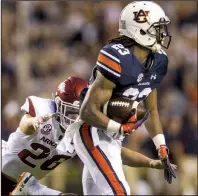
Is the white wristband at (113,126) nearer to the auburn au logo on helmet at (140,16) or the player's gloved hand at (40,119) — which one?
the player's gloved hand at (40,119)

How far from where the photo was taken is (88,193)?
4848 mm

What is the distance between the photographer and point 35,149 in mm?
5324

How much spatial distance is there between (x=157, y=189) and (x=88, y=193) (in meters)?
2.82

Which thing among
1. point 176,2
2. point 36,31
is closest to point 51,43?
point 36,31

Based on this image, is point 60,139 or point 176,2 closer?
point 60,139

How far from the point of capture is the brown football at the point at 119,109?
182 inches

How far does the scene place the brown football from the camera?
182 inches

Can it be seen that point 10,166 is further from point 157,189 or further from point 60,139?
point 157,189

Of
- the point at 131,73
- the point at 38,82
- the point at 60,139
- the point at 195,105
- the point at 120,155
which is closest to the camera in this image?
the point at 131,73

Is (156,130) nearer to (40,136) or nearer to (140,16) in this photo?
(140,16)

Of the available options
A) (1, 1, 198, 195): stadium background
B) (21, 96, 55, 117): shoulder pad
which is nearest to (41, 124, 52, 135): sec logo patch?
(21, 96, 55, 117): shoulder pad

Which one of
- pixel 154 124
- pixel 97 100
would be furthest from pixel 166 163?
pixel 97 100

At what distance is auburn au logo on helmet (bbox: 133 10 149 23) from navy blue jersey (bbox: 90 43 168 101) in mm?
202

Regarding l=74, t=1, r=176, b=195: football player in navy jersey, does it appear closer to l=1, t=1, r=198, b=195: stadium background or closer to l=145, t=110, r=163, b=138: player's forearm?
l=145, t=110, r=163, b=138: player's forearm
